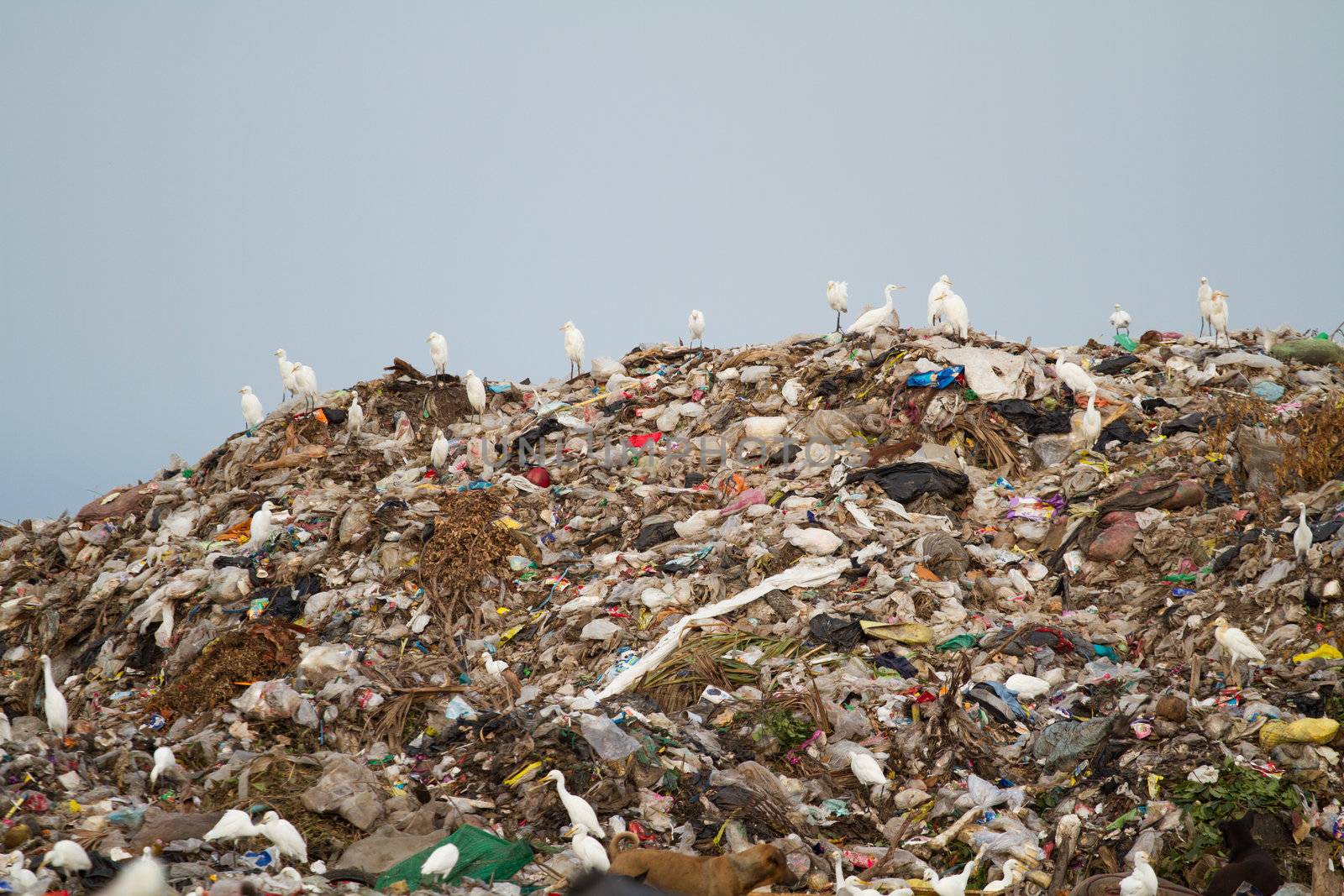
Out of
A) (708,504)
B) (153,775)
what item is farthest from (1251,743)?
(153,775)

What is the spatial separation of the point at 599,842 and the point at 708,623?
7.82 ft

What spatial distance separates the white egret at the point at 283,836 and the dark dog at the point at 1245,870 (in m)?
4.14

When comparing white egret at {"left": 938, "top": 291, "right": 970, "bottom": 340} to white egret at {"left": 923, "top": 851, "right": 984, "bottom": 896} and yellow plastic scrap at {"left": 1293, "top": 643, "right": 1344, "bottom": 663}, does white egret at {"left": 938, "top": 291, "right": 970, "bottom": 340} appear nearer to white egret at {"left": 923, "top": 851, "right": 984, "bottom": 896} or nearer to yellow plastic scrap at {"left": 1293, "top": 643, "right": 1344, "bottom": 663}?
yellow plastic scrap at {"left": 1293, "top": 643, "right": 1344, "bottom": 663}

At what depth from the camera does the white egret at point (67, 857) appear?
4180 millimetres

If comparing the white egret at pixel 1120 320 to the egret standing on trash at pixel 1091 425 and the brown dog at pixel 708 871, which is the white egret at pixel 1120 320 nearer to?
the egret standing on trash at pixel 1091 425

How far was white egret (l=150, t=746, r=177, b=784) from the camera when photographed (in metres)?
5.87

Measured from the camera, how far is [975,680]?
6246mm

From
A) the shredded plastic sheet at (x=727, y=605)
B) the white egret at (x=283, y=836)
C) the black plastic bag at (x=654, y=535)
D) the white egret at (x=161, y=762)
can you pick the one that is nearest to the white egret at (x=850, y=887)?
the shredded plastic sheet at (x=727, y=605)

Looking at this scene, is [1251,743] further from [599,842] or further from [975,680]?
[599,842]

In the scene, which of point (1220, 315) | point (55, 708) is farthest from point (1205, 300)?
point (55, 708)

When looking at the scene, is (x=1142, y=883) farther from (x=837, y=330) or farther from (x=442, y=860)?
(x=837, y=330)

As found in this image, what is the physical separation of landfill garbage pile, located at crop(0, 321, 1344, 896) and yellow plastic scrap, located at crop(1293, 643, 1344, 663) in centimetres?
2

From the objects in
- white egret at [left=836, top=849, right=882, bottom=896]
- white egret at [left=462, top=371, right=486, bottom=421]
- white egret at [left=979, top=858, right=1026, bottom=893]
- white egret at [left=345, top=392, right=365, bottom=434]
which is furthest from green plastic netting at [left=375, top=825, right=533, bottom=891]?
white egret at [left=462, top=371, right=486, bottom=421]

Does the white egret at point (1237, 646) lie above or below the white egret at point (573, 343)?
below
